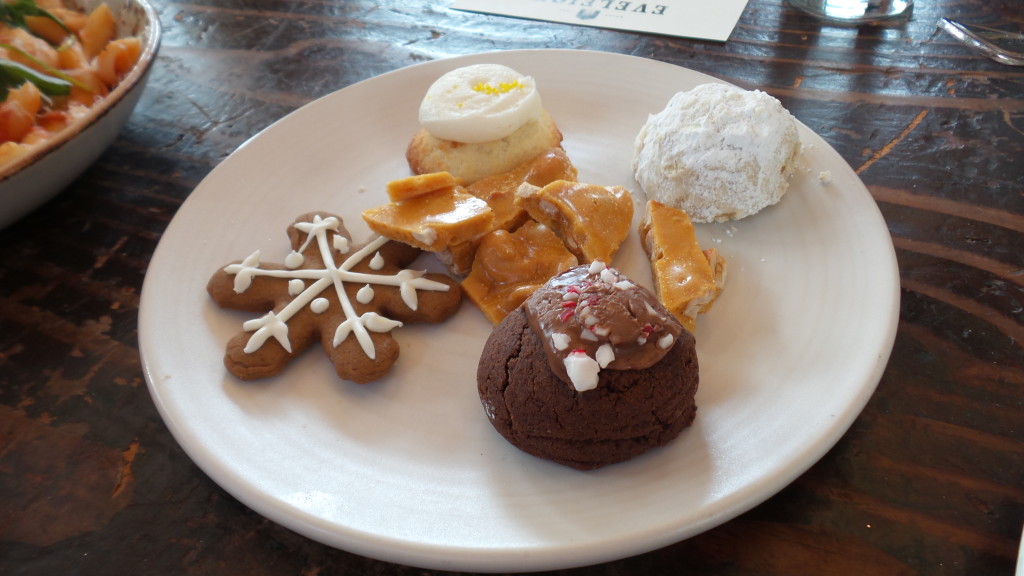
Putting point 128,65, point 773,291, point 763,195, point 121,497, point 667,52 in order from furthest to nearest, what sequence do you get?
point 667,52 < point 128,65 < point 763,195 < point 773,291 < point 121,497

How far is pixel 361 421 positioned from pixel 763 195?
1.33 meters

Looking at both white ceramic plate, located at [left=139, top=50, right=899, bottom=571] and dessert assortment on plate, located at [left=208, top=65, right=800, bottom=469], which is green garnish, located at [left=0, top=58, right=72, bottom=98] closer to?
white ceramic plate, located at [left=139, top=50, right=899, bottom=571]

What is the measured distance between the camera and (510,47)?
3174mm

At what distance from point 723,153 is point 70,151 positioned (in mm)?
1994

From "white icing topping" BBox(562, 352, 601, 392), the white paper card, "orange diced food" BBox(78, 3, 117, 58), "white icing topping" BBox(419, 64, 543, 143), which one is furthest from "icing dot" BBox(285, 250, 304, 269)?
the white paper card

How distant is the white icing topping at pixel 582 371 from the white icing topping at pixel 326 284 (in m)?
0.59

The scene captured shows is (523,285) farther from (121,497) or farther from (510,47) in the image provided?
(510,47)

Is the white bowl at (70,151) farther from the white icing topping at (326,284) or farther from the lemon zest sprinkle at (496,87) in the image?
the lemon zest sprinkle at (496,87)

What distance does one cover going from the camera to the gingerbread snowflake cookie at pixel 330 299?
1820 mm

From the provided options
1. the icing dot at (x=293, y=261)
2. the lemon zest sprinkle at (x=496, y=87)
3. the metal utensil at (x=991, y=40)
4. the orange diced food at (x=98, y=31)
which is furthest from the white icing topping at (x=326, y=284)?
the metal utensil at (x=991, y=40)

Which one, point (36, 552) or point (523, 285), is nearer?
point (36, 552)

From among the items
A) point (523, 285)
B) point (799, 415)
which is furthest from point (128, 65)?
point (799, 415)

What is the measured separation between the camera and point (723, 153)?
2.12 metres

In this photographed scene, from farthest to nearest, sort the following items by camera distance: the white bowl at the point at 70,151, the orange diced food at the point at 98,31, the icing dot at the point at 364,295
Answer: the orange diced food at the point at 98,31 < the white bowl at the point at 70,151 < the icing dot at the point at 364,295
